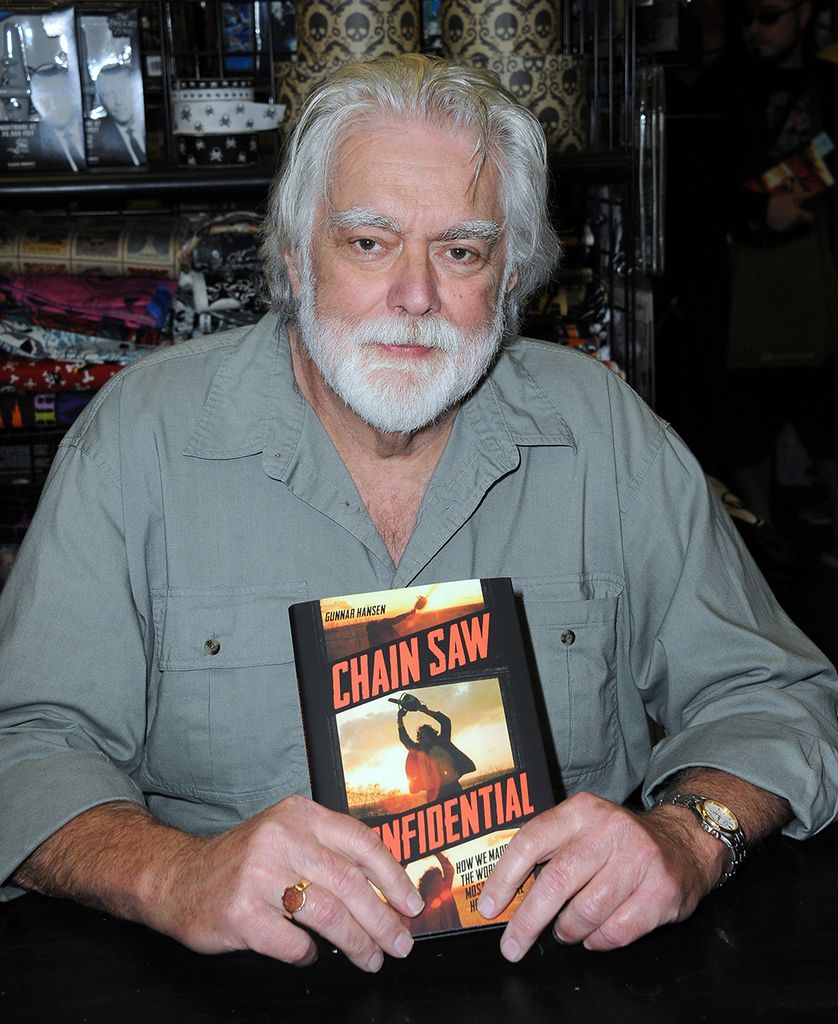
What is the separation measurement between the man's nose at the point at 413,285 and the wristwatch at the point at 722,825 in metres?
0.57

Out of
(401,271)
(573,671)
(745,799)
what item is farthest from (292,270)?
(745,799)

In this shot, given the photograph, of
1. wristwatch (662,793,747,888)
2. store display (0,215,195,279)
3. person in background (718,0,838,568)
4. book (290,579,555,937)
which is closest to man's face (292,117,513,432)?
book (290,579,555,937)

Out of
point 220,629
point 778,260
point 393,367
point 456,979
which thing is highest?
point 393,367

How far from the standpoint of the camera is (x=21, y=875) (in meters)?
1.04

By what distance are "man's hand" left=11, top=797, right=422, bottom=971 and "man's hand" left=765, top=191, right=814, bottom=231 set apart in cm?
336

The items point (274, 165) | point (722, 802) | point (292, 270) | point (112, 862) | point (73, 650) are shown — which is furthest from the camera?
point (274, 165)

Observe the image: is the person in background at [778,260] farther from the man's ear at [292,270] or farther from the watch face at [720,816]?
the watch face at [720,816]

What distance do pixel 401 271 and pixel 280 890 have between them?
675 mm

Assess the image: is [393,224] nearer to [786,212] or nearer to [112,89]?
[112,89]

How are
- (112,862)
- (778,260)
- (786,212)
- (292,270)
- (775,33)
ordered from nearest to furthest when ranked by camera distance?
(112,862)
(292,270)
(775,33)
(786,212)
(778,260)

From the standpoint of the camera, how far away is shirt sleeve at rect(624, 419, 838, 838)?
1.14 metres

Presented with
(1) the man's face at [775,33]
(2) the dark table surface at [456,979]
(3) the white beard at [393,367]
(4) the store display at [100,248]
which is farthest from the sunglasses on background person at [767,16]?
(2) the dark table surface at [456,979]

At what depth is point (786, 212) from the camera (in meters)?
3.83

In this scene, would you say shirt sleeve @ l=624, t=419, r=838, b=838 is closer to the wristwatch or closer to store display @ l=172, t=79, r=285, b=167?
the wristwatch
